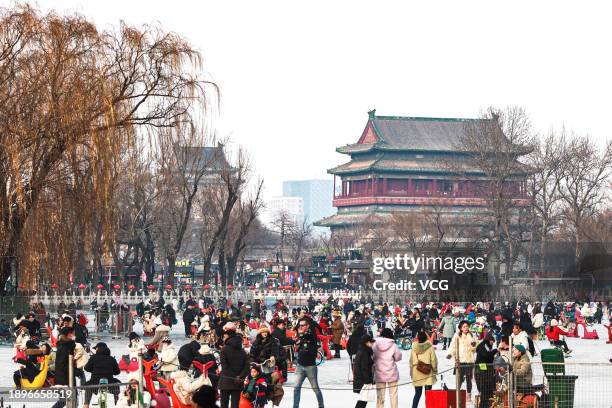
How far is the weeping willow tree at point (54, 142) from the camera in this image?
27.7 m

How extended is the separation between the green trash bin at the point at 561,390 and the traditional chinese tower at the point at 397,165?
99927 millimetres

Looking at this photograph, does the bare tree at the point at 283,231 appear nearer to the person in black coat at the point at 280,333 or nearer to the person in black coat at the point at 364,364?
the person in black coat at the point at 280,333

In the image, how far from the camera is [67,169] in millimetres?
28641

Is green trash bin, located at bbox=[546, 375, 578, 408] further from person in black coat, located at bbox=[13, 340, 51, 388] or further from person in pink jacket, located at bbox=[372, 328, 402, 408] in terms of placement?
person in black coat, located at bbox=[13, 340, 51, 388]

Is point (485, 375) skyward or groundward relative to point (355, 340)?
groundward

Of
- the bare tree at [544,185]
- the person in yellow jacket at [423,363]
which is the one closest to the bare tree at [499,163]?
the bare tree at [544,185]

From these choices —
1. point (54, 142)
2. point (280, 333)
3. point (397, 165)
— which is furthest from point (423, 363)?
point (397, 165)

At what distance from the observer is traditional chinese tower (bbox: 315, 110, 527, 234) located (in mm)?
120375

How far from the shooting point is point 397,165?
12231 cm

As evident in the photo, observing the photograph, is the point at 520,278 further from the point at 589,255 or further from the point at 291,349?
the point at 291,349

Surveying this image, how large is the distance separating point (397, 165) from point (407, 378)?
9877 centimetres

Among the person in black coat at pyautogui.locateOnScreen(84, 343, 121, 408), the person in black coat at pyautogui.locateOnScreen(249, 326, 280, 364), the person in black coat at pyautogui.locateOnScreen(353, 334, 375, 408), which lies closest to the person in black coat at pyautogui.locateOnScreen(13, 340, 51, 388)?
the person in black coat at pyautogui.locateOnScreen(84, 343, 121, 408)

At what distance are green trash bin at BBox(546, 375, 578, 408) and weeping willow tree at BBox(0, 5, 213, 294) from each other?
1442 centimetres

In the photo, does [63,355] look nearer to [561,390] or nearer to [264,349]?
[264,349]
